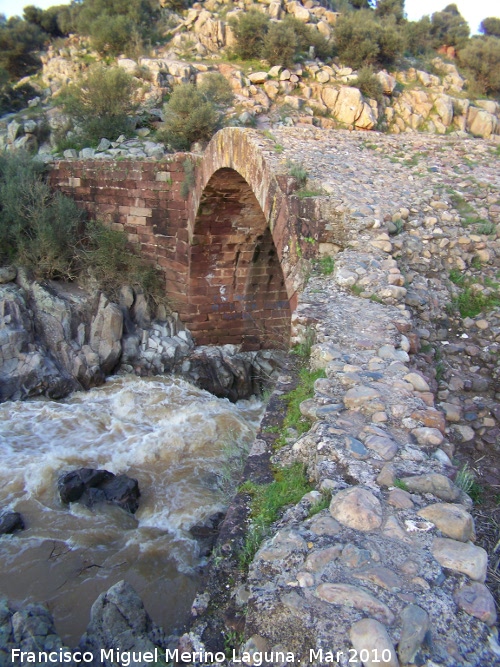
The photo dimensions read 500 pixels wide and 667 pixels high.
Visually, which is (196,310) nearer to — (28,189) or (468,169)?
(28,189)

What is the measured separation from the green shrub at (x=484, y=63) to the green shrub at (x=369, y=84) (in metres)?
4.20

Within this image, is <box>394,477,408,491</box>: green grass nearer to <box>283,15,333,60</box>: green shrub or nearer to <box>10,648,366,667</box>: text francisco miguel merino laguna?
<box>10,648,366,667</box>: text francisco miguel merino laguna

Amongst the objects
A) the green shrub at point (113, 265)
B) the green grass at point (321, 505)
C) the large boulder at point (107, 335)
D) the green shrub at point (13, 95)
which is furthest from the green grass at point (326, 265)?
the green shrub at point (13, 95)

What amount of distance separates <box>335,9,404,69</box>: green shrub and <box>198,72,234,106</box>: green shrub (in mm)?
3819

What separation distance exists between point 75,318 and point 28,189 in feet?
7.47

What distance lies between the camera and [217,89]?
11070 millimetres

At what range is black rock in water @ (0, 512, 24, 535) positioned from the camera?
4.55 m

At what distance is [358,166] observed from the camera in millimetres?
6117

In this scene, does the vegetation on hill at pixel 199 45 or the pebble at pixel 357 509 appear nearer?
the pebble at pixel 357 509

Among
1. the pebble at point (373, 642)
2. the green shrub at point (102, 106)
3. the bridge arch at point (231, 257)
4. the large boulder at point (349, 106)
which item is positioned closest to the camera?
the pebble at point (373, 642)

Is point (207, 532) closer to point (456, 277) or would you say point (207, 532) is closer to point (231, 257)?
point (456, 277)

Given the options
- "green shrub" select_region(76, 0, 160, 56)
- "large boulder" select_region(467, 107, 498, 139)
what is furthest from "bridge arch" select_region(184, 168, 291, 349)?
"green shrub" select_region(76, 0, 160, 56)

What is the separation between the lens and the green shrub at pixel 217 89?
10.9 metres

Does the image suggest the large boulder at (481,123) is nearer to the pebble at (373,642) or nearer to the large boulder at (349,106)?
the large boulder at (349,106)
